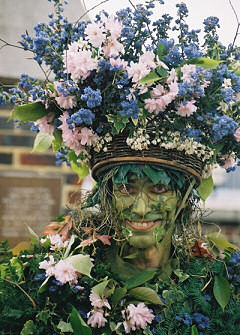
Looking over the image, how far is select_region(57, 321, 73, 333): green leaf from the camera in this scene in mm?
2684

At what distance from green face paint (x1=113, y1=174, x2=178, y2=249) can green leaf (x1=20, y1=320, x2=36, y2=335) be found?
447 millimetres

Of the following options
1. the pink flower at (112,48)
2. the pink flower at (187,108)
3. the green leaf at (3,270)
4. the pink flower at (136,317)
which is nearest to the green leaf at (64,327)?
the pink flower at (136,317)

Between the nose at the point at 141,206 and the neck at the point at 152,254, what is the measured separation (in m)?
0.15

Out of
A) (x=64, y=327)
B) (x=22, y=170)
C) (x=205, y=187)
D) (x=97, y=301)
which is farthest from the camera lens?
(x=22, y=170)

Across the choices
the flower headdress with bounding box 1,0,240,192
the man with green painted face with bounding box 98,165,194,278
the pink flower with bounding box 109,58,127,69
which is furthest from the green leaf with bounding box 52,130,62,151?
the pink flower with bounding box 109,58,127,69

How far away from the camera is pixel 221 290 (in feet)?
9.58

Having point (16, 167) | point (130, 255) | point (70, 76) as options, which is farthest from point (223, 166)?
point (16, 167)

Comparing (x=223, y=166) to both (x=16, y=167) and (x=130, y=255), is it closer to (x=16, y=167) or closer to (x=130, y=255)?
(x=130, y=255)

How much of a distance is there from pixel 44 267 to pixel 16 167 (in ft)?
12.2

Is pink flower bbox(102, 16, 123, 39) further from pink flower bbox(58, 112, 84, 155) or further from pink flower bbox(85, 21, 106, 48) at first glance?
pink flower bbox(58, 112, 84, 155)

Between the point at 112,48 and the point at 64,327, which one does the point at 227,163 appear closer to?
the point at 112,48

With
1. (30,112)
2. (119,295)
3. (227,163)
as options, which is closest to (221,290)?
(119,295)

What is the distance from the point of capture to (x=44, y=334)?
2.75 metres

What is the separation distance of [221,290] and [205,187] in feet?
1.36
